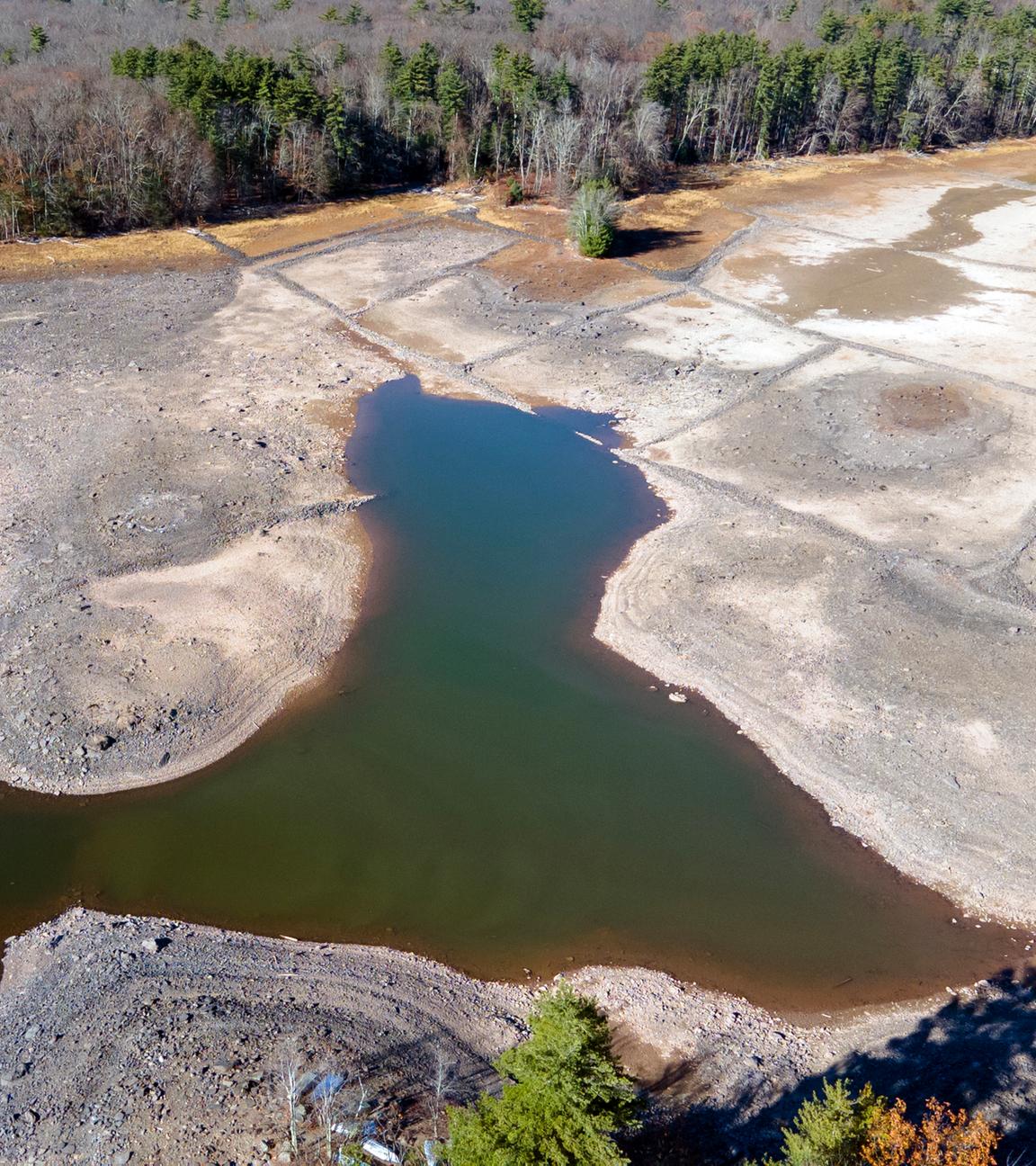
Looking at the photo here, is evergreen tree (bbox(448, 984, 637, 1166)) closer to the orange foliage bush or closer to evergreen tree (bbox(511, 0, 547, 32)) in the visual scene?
the orange foliage bush

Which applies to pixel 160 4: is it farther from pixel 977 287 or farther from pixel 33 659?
pixel 33 659

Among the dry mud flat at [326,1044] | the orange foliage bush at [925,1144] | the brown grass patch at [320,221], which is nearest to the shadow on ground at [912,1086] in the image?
the dry mud flat at [326,1044]

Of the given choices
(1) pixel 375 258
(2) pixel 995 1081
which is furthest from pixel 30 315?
(2) pixel 995 1081

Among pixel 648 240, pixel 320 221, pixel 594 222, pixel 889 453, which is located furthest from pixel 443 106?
pixel 889 453

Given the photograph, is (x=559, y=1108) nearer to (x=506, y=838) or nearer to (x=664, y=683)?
(x=506, y=838)

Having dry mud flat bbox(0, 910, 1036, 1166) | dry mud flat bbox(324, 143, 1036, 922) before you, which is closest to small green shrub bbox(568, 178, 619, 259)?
dry mud flat bbox(324, 143, 1036, 922)

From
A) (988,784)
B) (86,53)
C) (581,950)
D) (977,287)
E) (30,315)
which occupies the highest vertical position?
(86,53)
